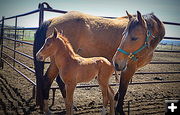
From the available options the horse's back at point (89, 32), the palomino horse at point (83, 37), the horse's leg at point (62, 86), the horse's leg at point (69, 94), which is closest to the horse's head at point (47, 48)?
the palomino horse at point (83, 37)

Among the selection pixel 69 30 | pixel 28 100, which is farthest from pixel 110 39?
pixel 28 100

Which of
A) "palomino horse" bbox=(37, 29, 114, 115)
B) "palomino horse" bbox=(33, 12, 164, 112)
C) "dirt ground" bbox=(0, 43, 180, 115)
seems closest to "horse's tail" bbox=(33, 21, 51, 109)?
"palomino horse" bbox=(33, 12, 164, 112)

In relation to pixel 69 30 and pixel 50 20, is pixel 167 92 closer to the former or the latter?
pixel 69 30

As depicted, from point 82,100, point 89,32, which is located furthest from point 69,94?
point 82,100

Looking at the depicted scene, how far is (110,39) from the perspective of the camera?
3.33m

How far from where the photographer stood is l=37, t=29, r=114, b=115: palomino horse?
2605 millimetres

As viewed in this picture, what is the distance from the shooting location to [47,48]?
2.63 meters

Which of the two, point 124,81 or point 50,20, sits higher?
point 50,20

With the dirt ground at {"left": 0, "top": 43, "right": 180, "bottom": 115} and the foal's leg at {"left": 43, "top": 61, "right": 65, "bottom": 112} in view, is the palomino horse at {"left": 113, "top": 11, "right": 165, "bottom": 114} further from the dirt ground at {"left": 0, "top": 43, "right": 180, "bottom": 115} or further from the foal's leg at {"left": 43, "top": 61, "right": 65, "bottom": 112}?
the foal's leg at {"left": 43, "top": 61, "right": 65, "bottom": 112}

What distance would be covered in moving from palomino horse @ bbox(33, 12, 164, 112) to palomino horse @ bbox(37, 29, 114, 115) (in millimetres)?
313

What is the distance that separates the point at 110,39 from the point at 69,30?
0.90 meters

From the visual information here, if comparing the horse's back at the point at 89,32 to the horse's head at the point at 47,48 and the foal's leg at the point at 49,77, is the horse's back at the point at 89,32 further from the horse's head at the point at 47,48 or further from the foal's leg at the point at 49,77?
the foal's leg at the point at 49,77

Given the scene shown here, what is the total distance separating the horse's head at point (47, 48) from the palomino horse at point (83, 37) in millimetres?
319

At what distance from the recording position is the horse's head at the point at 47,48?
103 inches
